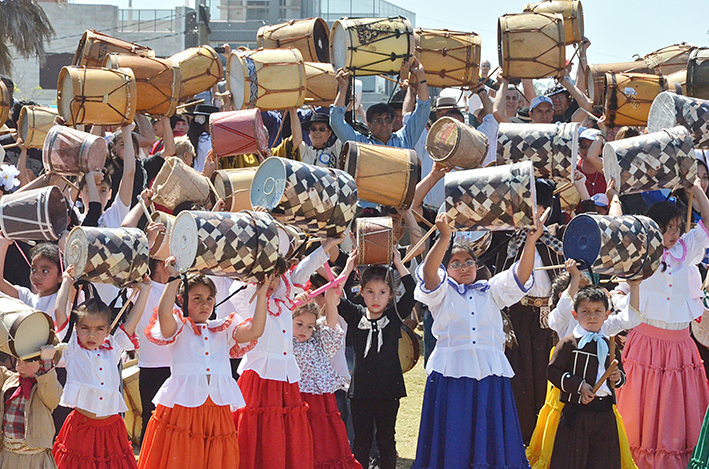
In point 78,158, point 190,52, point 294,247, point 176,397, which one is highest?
point 190,52

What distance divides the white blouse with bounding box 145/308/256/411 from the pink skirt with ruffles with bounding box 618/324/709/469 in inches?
110

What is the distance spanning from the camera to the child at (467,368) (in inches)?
225

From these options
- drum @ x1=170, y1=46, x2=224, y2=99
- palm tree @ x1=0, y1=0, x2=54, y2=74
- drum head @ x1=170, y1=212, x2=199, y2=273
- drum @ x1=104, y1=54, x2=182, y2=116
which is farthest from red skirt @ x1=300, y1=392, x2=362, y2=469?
palm tree @ x1=0, y1=0, x2=54, y2=74

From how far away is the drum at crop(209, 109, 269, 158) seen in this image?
22.6ft

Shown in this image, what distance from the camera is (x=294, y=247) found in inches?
239

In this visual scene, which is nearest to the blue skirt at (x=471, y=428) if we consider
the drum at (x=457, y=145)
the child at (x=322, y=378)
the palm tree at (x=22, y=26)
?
the child at (x=322, y=378)

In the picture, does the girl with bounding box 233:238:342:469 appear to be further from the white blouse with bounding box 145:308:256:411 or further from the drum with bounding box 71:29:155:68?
the drum with bounding box 71:29:155:68

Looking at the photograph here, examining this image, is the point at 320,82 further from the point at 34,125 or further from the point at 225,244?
the point at 225,244

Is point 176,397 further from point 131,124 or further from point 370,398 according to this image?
point 131,124

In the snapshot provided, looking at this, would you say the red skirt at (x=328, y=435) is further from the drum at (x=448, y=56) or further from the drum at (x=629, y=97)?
the drum at (x=629, y=97)

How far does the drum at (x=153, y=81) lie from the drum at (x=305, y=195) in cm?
235

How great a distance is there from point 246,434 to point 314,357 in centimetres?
72

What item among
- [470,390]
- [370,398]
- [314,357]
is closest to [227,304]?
[314,357]

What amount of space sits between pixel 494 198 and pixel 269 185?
4.38 ft
